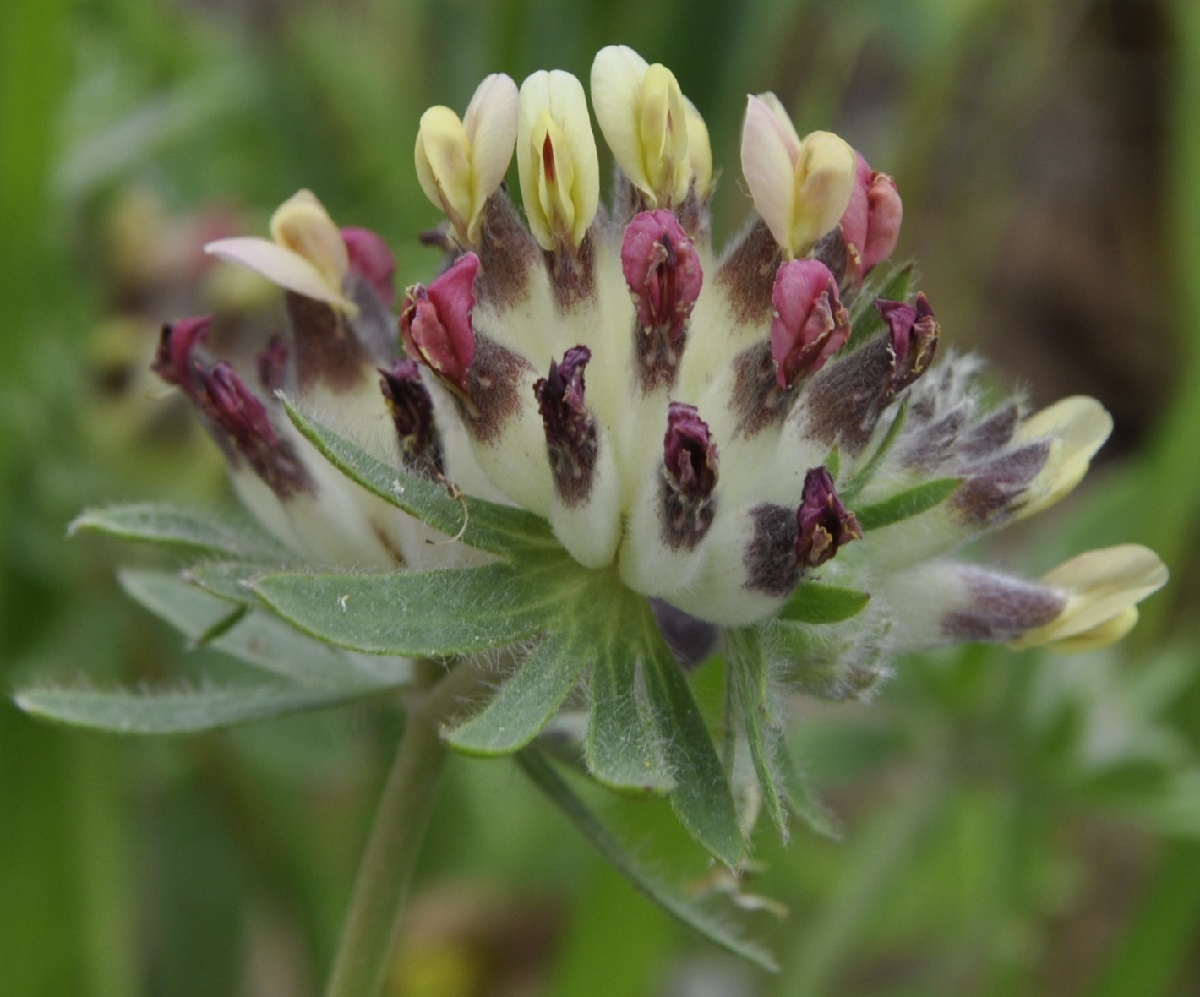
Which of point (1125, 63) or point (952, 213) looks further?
point (1125, 63)

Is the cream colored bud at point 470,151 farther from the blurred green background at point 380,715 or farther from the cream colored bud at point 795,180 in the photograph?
the blurred green background at point 380,715

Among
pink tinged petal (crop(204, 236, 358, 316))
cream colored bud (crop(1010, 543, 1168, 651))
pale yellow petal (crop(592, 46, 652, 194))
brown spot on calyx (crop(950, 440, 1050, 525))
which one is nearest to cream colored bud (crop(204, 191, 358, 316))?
pink tinged petal (crop(204, 236, 358, 316))

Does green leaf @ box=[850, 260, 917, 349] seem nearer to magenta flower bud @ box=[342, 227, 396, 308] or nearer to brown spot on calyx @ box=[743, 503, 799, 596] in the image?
brown spot on calyx @ box=[743, 503, 799, 596]

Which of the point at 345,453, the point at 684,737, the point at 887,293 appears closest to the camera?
the point at 345,453

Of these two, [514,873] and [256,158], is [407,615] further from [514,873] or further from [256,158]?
[256,158]

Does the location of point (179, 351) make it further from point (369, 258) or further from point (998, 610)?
point (998, 610)

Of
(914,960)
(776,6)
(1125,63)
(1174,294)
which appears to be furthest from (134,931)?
(1125,63)

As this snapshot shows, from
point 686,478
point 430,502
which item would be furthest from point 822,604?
point 430,502

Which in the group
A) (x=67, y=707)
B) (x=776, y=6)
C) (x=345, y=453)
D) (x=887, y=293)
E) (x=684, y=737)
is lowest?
(x=67, y=707)
